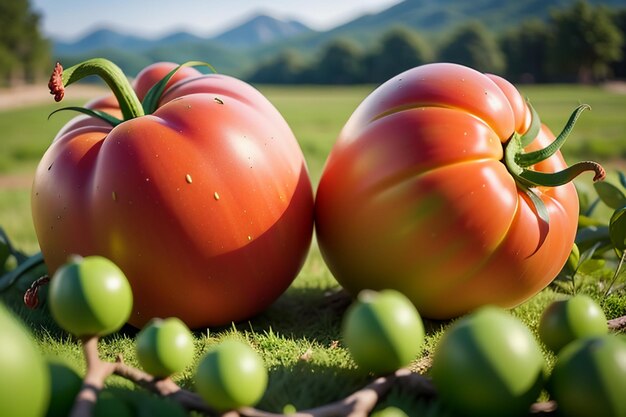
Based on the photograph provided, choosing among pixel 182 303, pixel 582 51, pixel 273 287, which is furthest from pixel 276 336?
pixel 582 51

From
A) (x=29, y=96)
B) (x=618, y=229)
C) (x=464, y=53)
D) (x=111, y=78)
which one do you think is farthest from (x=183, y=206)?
(x=464, y=53)

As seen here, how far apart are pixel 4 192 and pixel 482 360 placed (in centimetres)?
673

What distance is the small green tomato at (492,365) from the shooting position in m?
1.22

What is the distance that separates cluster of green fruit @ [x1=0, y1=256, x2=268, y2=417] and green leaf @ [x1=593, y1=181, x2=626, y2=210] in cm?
201

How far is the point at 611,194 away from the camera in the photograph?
2.66m

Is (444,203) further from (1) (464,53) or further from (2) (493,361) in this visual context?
(1) (464,53)

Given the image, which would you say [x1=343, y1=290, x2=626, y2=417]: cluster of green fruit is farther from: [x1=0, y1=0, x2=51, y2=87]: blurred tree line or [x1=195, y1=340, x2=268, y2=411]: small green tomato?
[x1=0, y1=0, x2=51, y2=87]: blurred tree line

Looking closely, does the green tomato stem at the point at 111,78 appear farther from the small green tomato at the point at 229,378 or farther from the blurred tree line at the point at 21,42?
the blurred tree line at the point at 21,42

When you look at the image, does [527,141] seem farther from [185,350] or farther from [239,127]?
[185,350]

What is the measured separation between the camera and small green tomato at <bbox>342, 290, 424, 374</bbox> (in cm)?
130

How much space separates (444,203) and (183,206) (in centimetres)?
82

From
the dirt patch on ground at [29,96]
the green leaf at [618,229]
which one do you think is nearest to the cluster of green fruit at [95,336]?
the green leaf at [618,229]

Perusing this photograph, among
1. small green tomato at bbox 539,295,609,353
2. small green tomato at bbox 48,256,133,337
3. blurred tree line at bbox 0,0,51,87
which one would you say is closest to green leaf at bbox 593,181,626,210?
small green tomato at bbox 539,295,609,353

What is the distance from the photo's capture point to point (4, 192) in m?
6.78
